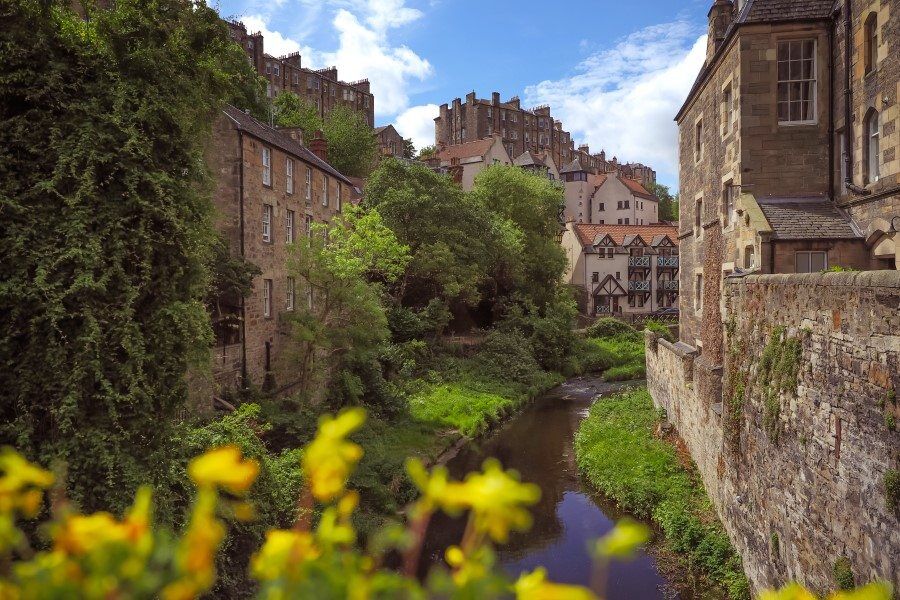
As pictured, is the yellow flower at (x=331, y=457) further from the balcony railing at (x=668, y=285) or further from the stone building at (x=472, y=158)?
the stone building at (x=472, y=158)

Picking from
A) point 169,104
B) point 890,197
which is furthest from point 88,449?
point 890,197

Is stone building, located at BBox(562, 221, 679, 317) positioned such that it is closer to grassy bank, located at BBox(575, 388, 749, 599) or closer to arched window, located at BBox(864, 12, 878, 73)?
grassy bank, located at BBox(575, 388, 749, 599)

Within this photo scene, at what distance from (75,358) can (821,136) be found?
17.4m

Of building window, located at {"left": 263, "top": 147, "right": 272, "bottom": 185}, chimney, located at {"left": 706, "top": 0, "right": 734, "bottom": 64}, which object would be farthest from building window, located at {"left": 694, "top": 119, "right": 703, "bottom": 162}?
building window, located at {"left": 263, "top": 147, "right": 272, "bottom": 185}

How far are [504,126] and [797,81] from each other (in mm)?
88301

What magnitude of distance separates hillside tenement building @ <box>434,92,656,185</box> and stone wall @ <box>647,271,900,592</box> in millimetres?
84969

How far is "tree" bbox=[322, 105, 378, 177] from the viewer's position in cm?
6306

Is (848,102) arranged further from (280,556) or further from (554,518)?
Result: (280,556)

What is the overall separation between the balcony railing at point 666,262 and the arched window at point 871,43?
4987 centimetres

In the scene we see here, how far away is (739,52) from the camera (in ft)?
55.9

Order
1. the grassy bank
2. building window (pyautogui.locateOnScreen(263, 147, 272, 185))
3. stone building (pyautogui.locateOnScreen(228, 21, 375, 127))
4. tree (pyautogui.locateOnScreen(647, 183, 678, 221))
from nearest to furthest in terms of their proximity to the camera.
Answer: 1. the grassy bank
2. building window (pyautogui.locateOnScreen(263, 147, 272, 185))
3. stone building (pyautogui.locateOnScreen(228, 21, 375, 127))
4. tree (pyautogui.locateOnScreen(647, 183, 678, 221))

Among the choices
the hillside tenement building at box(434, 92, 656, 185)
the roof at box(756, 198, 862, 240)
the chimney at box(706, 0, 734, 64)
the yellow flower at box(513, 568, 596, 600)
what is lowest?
the yellow flower at box(513, 568, 596, 600)

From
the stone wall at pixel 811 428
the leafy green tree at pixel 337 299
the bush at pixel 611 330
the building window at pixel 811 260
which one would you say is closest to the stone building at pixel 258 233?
the leafy green tree at pixel 337 299

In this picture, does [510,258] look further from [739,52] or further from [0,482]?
[0,482]
